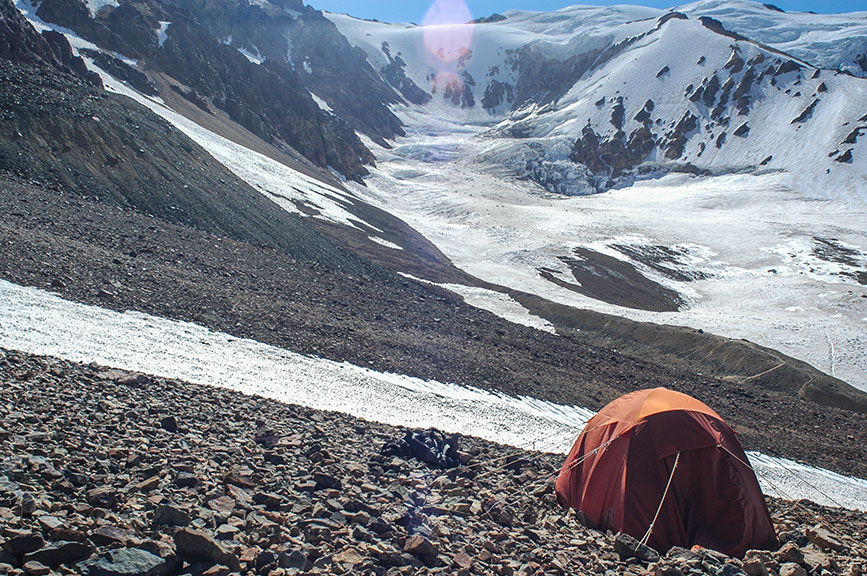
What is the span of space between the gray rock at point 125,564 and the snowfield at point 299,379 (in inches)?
287

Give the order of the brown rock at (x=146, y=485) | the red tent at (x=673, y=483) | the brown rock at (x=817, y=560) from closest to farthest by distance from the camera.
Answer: the brown rock at (x=146, y=485) → the brown rock at (x=817, y=560) → the red tent at (x=673, y=483)

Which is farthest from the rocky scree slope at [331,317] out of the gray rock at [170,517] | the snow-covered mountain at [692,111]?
the snow-covered mountain at [692,111]

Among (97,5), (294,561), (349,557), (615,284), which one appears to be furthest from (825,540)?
(97,5)

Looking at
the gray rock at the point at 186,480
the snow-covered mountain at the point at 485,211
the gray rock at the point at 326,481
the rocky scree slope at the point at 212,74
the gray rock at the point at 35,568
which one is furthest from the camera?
the rocky scree slope at the point at 212,74

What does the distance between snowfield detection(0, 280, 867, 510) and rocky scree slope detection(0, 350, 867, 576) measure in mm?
1860

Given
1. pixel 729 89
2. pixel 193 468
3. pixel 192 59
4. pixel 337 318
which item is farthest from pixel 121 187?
pixel 729 89

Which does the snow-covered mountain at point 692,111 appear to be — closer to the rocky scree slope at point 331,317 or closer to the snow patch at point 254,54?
the snow patch at point 254,54

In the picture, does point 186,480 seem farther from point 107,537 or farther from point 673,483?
point 673,483

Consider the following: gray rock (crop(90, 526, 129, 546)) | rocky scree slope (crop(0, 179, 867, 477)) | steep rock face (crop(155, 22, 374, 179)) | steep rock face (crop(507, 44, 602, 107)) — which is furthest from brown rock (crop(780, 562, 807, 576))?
steep rock face (crop(507, 44, 602, 107))

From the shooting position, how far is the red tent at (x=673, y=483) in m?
8.04

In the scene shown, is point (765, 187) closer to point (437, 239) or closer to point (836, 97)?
point (836, 97)

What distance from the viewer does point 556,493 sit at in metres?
9.23

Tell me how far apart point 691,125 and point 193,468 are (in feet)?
393

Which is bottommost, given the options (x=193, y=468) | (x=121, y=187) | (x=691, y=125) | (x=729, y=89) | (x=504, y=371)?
(x=504, y=371)
